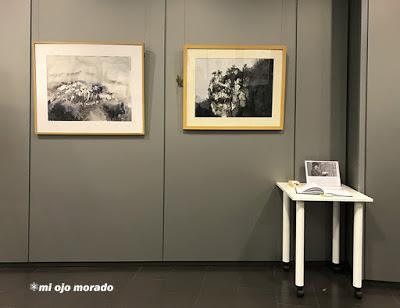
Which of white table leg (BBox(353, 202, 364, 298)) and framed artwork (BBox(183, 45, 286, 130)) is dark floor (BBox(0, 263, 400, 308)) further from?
framed artwork (BBox(183, 45, 286, 130))

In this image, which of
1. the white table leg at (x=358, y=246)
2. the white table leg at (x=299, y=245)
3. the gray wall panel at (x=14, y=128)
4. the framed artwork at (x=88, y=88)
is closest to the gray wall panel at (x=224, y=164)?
the framed artwork at (x=88, y=88)

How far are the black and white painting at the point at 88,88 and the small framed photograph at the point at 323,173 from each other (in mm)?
1635

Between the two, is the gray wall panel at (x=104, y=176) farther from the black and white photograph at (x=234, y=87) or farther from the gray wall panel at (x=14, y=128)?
the black and white photograph at (x=234, y=87)

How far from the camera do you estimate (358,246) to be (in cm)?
260

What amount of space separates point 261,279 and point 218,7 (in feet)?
7.79

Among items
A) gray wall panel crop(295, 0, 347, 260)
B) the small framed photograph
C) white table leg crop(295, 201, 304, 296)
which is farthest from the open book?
gray wall panel crop(295, 0, 347, 260)

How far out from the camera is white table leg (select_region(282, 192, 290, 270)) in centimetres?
309

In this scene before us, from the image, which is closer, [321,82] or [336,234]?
[336,234]

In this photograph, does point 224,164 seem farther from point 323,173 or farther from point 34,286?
point 34,286

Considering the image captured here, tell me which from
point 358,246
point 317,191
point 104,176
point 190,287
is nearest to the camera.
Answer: point 358,246

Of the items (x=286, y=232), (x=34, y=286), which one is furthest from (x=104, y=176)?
(x=286, y=232)

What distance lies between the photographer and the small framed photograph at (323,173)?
10.2ft

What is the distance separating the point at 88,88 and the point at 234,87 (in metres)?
1.28

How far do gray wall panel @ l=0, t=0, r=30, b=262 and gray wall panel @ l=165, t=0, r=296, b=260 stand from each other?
124 cm
